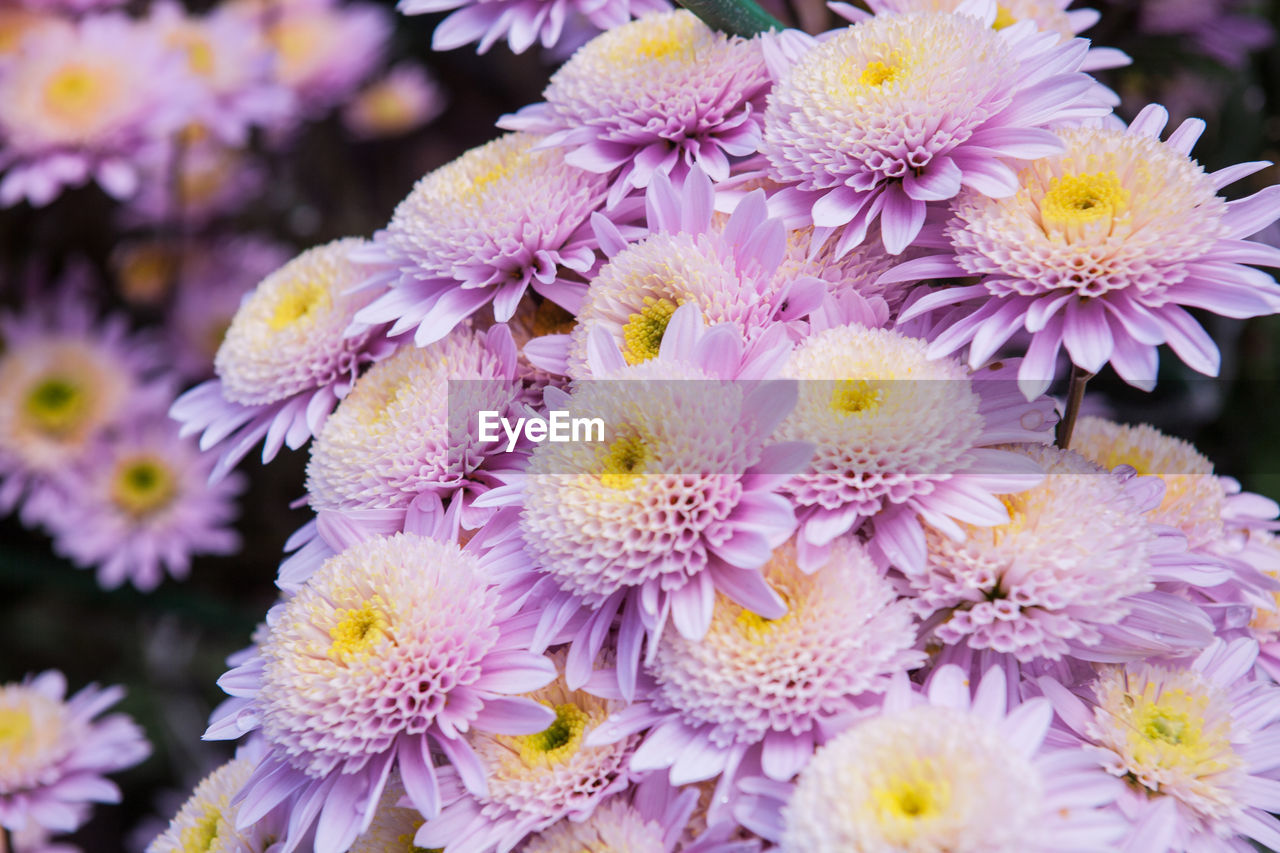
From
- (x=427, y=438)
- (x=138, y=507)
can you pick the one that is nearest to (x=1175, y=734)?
(x=427, y=438)

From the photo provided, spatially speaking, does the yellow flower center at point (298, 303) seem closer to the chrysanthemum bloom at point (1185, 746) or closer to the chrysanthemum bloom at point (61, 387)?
the chrysanthemum bloom at point (1185, 746)

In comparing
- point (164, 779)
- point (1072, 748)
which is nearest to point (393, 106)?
point (164, 779)

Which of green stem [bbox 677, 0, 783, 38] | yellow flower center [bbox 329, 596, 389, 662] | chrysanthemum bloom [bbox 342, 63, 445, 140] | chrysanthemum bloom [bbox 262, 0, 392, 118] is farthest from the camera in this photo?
chrysanthemum bloom [bbox 342, 63, 445, 140]

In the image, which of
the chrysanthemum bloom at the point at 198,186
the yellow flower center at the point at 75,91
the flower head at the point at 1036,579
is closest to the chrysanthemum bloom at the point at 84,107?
the yellow flower center at the point at 75,91

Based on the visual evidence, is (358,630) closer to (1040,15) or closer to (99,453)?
(1040,15)

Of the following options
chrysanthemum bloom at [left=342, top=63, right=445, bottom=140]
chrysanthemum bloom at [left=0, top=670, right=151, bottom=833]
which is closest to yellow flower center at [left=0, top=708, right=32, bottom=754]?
chrysanthemum bloom at [left=0, top=670, right=151, bottom=833]

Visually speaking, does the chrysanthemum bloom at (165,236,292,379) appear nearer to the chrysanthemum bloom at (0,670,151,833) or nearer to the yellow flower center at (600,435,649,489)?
the chrysanthemum bloom at (0,670,151,833)
